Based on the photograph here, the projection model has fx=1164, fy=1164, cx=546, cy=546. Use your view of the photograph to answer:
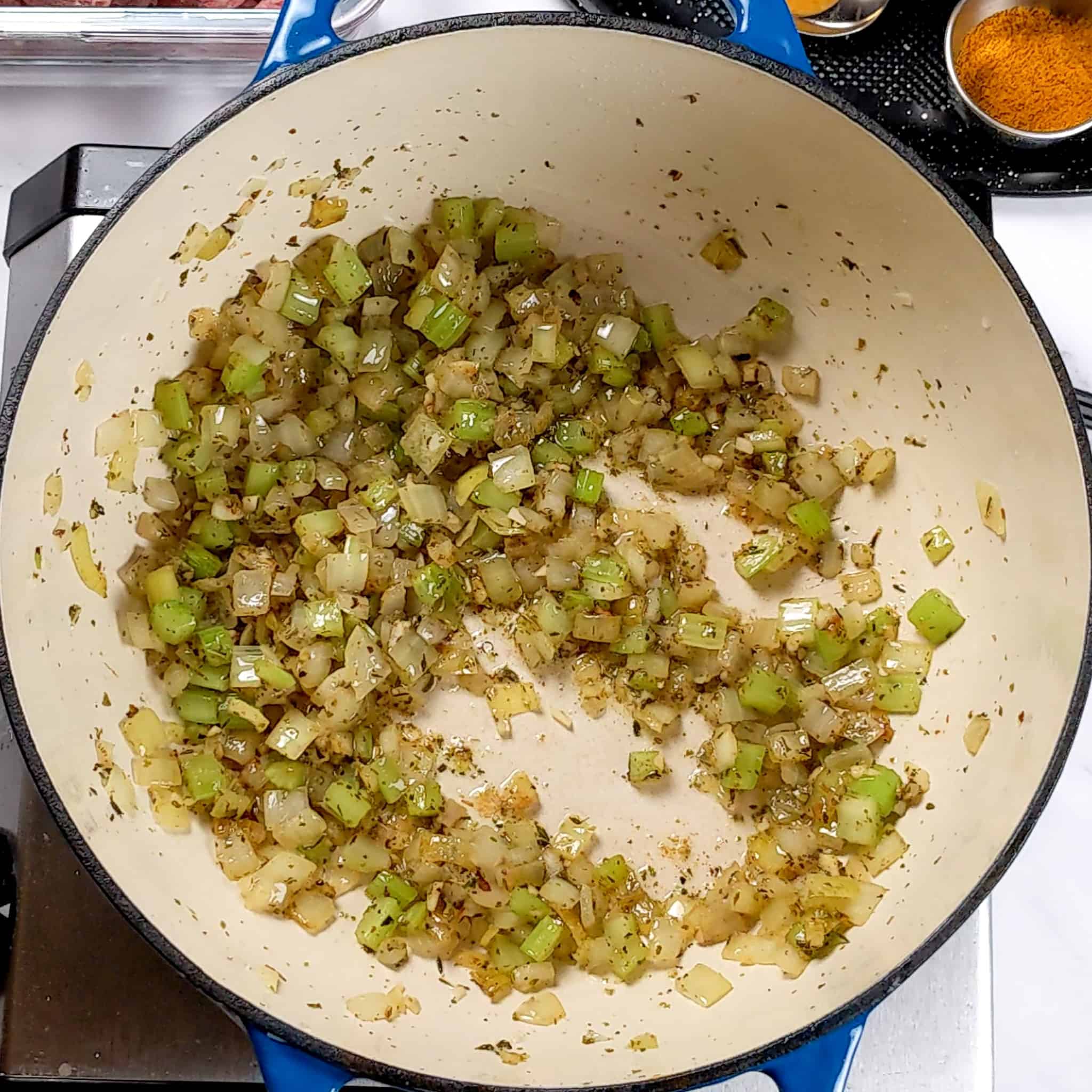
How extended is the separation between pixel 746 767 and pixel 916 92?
72cm

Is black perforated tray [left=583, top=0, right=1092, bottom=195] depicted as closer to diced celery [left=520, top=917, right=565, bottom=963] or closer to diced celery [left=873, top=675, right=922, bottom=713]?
diced celery [left=873, top=675, right=922, bottom=713]

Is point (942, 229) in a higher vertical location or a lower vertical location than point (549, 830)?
higher

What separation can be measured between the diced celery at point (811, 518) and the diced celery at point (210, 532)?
0.52m

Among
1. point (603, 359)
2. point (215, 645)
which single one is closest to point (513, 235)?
point (603, 359)

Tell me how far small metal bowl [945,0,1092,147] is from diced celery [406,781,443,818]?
2.83 feet

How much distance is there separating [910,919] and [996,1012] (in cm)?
41

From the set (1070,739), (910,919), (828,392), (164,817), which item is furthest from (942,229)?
(164,817)

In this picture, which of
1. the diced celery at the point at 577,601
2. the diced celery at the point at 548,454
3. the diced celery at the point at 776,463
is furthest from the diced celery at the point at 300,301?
the diced celery at the point at 776,463

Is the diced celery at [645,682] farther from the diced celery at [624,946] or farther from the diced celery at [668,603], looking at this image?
the diced celery at [624,946]

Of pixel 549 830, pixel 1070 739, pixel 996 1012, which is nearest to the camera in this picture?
pixel 1070 739

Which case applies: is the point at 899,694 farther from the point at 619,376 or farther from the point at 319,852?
the point at 319,852

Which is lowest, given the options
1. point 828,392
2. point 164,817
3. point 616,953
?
point 616,953

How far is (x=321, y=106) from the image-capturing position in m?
0.89

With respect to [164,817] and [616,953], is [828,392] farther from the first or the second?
[164,817]
